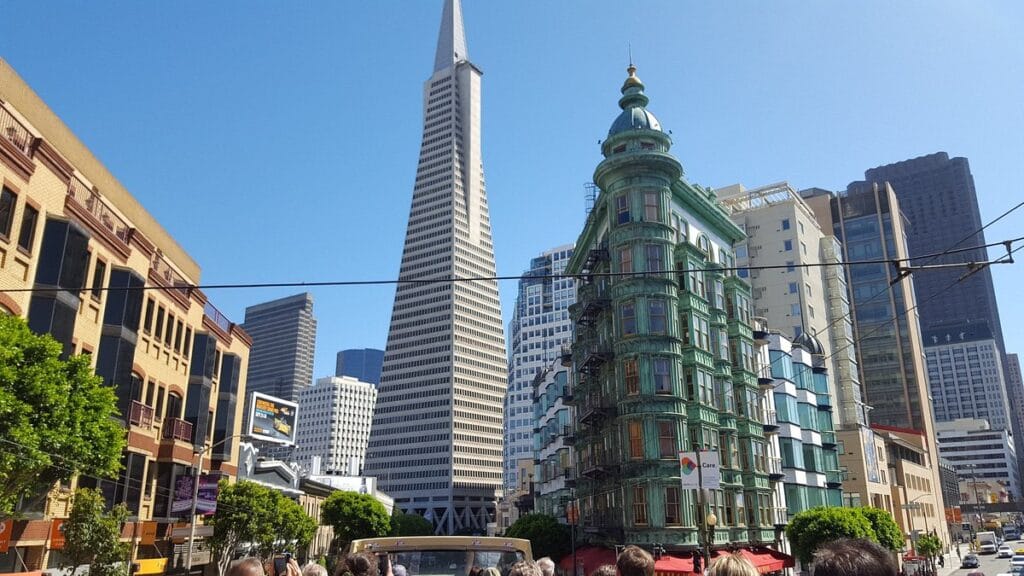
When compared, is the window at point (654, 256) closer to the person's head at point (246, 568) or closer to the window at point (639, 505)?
the window at point (639, 505)

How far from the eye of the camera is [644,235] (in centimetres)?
4422

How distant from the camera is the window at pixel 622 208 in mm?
45500

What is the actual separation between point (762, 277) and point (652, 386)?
175 ft

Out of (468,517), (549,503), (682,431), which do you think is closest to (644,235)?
(682,431)

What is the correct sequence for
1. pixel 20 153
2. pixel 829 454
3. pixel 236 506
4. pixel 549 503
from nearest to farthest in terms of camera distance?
1. pixel 20 153
2. pixel 236 506
3. pixel 829 454
4. pixel 549 503

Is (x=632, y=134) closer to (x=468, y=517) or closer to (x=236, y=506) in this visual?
(x=236, y=506)

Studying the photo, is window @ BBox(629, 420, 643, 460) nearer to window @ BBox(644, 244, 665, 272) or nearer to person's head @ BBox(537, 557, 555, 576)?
window @ BBox(644, 244, 665, 272)

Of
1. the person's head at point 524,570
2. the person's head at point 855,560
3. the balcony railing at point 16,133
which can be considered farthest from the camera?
the balcony railing at point 16,133

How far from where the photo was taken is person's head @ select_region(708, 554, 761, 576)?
5.27m

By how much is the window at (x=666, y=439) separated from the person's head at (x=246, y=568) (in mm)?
36263

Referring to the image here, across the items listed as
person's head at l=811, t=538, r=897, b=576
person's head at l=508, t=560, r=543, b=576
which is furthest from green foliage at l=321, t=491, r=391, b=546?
person's head at l=811, t=538, r=897, b=576

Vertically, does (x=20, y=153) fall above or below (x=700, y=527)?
above

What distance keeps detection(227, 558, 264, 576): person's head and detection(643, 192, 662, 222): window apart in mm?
40205

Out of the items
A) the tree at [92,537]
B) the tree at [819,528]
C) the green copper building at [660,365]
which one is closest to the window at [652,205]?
the green copper building at [660,365]
